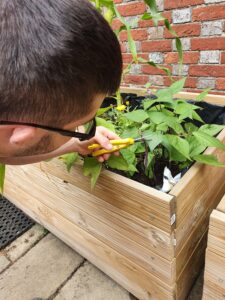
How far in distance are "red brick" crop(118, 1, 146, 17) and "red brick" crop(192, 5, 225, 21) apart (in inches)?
12.4

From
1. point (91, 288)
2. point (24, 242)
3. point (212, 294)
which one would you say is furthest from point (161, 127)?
point (24, 242)

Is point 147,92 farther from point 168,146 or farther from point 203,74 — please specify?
point 168,146

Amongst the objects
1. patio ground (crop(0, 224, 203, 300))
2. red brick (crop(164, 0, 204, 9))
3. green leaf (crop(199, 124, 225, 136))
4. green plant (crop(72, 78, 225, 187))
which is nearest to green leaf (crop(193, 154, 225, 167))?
green plant (crop(72, 78, 225, 187))

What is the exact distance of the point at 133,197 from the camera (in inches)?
29.0

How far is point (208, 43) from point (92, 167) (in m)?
1.02

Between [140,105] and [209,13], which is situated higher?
[209,13]

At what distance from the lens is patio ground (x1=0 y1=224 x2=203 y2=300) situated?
116cm

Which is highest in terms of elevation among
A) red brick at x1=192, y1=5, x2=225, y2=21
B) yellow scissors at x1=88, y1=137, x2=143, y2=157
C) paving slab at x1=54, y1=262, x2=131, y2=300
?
red brick at x1=192, y1=5, x2=225, y2=21

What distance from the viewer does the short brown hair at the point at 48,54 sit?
0.44 meters

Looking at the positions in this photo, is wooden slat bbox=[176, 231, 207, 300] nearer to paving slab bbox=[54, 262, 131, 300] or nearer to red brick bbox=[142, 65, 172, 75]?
paving slab bbox=[54, 262, 131, 300]

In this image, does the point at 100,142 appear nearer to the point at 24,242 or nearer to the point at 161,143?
the point at 161,143

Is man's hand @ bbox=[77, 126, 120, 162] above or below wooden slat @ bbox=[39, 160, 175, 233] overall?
above

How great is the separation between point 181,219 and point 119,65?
44 centimetres

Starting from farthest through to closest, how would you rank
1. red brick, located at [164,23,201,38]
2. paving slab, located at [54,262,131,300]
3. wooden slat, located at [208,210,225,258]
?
A: red brick, located at [164,23,201,38] → paving slab, located at [54,262,131,300] → wooden slat, located at [208,210,225,258]
